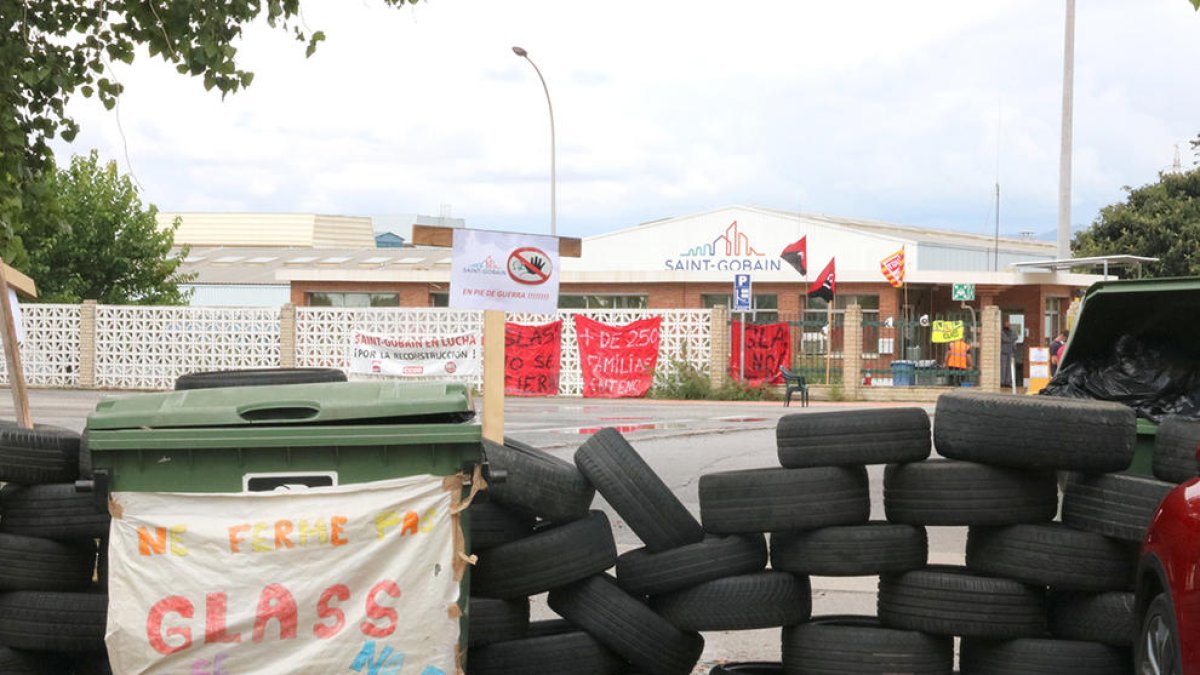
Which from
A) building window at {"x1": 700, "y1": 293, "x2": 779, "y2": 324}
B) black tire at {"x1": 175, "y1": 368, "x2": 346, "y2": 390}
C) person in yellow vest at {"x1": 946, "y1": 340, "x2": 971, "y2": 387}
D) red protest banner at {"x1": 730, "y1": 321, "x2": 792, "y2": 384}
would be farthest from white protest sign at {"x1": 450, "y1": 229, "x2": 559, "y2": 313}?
building window at {"x1": 700, "y1": 293, "x2": 779, "y2": 324}

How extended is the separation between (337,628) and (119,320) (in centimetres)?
3658

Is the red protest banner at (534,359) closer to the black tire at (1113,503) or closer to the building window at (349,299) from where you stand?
the building window at (349,299)

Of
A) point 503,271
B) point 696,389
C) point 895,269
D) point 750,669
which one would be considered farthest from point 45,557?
point 895,269

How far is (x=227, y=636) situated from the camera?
5047mm

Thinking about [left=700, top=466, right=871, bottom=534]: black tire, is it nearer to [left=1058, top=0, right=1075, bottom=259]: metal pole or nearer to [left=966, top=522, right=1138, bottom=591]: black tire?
[left=966, top=522, right=1138, bottom=591]: black tire

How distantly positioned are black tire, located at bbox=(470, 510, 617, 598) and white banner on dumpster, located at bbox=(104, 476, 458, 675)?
0.74 meters

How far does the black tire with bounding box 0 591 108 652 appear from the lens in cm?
576

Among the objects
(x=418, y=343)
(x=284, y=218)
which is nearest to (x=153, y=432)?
(x=418, y=343)

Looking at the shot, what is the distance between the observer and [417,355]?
3644 cm

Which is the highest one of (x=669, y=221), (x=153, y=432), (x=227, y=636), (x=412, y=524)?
(x=669, y=221)

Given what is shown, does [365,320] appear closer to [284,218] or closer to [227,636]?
[227,636]

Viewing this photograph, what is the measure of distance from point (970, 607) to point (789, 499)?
85 centimetres

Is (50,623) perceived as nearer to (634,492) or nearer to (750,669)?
(634,492)

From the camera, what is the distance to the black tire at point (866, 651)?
5945mm
